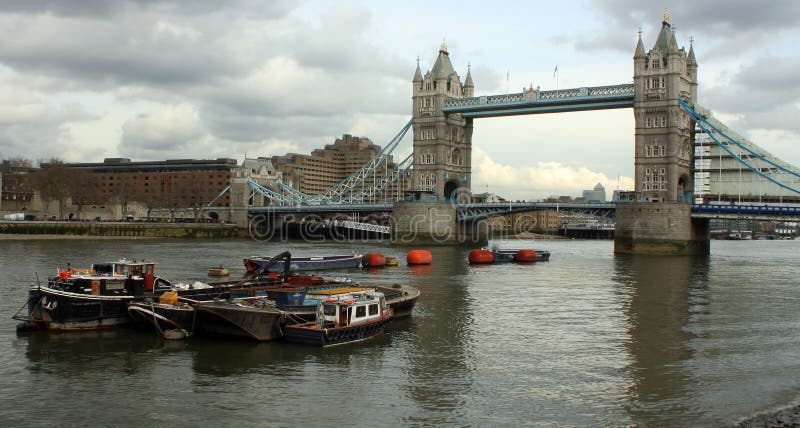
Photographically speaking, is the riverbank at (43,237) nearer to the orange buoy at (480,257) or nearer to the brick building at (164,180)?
the brick building at (164,180)

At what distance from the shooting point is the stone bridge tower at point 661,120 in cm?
7988

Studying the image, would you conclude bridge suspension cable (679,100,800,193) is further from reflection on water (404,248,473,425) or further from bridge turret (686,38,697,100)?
reflection on water (404,248,473,425)

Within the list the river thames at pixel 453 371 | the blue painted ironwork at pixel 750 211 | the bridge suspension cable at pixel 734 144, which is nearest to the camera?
the river thames at pixel 453 371

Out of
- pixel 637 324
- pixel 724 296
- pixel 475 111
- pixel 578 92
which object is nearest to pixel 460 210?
pixel 475 111

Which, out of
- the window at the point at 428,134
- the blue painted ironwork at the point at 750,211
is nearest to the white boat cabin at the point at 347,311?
the blue painted ironwork at the point at 750,211

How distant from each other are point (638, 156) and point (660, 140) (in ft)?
9.39

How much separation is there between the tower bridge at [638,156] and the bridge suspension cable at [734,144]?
123mm

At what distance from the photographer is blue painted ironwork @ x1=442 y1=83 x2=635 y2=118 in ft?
278

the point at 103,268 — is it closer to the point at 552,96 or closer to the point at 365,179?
the point at 552,96

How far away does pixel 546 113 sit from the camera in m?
92.7

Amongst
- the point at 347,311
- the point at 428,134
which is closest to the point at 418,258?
the point at 347,311

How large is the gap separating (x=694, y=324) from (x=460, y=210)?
6717 cm

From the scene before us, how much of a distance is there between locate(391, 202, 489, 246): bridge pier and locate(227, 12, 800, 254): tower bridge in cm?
13

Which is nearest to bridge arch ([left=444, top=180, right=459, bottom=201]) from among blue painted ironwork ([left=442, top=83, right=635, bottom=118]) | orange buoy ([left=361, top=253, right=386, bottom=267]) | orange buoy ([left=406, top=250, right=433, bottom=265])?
blue painted ironwork ([left=442, top=83, right=635, bottom=118])
